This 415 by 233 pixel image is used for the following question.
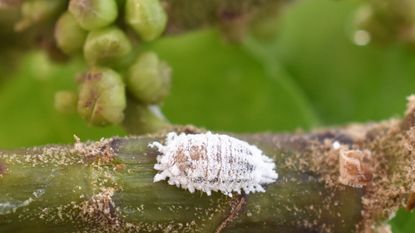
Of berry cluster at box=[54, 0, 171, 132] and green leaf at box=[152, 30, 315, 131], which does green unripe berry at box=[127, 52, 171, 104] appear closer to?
berry cluster at box=[54, 0, 171, 132]

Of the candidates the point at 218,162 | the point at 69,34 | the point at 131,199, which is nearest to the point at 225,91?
the point at 69,34

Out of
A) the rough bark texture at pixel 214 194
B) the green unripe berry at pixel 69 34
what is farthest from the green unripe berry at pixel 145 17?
the rough bark texture at pixel 214 194

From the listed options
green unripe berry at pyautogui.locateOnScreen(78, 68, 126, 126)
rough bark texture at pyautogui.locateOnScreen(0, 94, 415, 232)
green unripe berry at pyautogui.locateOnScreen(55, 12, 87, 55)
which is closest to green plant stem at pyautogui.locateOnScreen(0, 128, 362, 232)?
rough bark texture at pyautogui.locateOnScreen(0, 94, 415, 232)

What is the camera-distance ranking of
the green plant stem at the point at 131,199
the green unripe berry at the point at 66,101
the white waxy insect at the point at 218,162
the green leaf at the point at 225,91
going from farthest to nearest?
the green leaf at the point at 225,91, the green unripe berry at the point at 66,101, the white waxy insect at the point at 218,162, the green plant stem at the point at 131,199

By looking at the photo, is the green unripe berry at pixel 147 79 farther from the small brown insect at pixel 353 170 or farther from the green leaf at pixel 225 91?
the green leaf at pixel 225 91

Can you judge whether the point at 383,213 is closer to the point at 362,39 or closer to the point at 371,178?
the point at 371,178

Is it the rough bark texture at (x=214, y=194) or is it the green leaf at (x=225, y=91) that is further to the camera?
the green leaf at (x=225, y=91)

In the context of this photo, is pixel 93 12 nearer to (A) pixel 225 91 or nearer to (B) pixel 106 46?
(B) pixel 106 46

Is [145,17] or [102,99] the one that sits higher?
[145,17]
